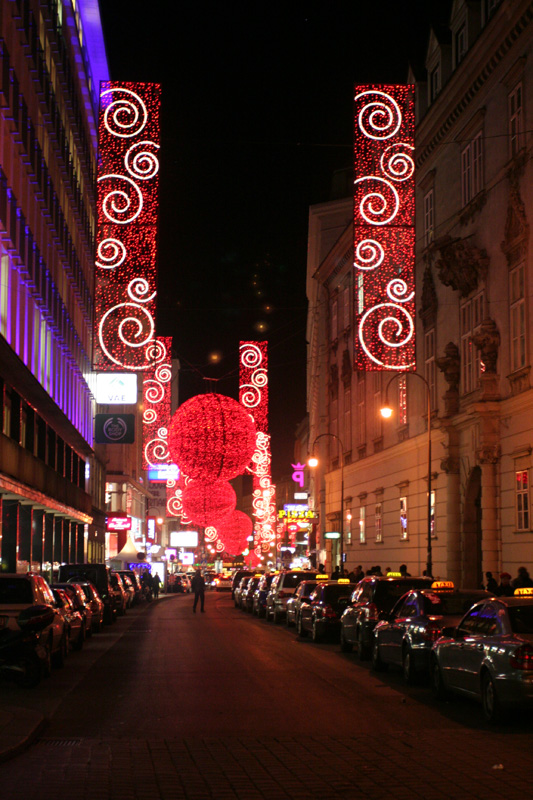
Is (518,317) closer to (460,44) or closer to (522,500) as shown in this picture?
(522,500)

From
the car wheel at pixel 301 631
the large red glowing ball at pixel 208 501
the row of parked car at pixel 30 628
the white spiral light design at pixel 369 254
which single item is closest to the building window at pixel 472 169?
the white spiral light design at pixel 369 254

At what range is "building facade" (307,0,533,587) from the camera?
29.7 metres

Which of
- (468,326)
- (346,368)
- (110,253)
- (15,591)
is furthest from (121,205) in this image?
(346,368)

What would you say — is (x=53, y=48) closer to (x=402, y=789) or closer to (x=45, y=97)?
(x=45, y=97)

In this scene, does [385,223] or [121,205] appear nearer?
[385,223]

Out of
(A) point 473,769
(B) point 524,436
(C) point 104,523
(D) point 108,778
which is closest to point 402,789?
(A) point 473,769

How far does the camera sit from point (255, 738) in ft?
39.3

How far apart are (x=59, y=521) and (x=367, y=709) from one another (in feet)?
129

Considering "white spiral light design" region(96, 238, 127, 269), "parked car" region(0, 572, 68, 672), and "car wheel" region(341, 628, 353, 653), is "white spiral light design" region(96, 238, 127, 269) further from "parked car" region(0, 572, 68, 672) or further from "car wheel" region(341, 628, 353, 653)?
"parked car" region(0, 572, 68, 672)

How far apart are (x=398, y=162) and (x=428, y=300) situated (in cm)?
947

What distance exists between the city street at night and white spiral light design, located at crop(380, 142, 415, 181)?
14.5 m

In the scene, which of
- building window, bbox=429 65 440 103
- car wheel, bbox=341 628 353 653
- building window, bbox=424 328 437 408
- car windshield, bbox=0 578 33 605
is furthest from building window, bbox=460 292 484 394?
car windshield, bbox=0 578 33 605

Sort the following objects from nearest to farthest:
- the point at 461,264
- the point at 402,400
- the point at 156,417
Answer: the point at 461,264, the point at 402,400, the point at 156,417

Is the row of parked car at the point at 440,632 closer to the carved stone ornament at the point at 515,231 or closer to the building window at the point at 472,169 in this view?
the carved stone ornament at the point at 515,231
